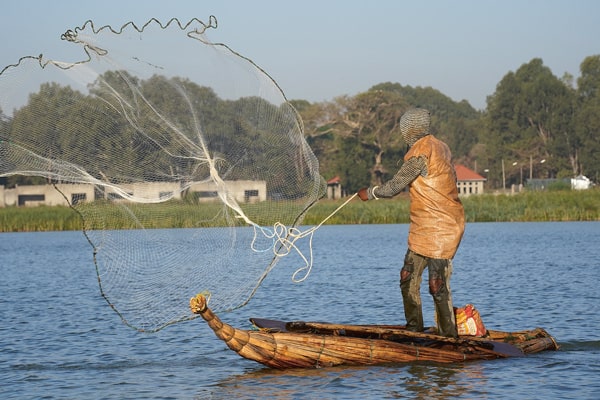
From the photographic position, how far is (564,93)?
339 feet

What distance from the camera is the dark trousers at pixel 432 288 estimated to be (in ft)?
34.6

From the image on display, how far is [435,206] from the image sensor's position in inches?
413

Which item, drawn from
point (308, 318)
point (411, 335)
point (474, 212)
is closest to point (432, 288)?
point (411, 335)

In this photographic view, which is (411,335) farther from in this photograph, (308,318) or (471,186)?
(471,186)

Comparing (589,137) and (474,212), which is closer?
(474,212)

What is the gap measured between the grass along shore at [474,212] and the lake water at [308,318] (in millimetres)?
16503

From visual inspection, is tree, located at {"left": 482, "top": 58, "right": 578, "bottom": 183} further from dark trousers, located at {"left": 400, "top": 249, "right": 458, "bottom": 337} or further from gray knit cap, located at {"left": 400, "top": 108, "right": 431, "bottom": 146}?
gray knit cap, located at {"left": 400, "top": 108, "right": 431, "bottom": 146}

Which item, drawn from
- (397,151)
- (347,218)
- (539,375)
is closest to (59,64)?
(539,375)

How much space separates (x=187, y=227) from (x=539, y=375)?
152 inches

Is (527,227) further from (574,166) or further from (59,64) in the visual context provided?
(574,166)

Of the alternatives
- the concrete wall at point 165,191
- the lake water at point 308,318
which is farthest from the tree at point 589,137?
the concrete wall at point 165,191

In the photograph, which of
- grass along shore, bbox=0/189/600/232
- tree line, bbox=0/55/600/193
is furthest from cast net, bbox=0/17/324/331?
tree line, bbox=0/55/600/193

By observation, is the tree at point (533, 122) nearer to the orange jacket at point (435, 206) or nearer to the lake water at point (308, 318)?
the lake water at point (308, 318)

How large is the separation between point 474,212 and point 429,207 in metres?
40.0
